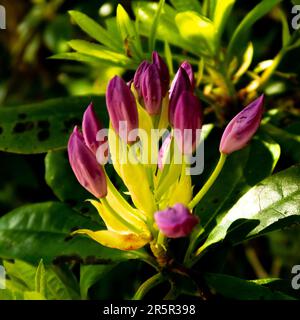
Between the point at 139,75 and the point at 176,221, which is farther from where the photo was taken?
the point at 139,75

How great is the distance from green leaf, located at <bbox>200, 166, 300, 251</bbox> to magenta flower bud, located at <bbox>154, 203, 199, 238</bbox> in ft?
0.73

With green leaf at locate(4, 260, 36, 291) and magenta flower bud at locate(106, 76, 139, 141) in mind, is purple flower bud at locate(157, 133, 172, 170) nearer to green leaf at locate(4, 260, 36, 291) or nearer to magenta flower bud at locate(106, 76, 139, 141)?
magenta flower bud at locate(106, 76, 139, 141)

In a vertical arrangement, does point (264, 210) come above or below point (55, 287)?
above

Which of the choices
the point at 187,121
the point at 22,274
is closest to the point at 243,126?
the point at 187,121

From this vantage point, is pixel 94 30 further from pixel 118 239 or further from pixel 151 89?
pixel 118 239

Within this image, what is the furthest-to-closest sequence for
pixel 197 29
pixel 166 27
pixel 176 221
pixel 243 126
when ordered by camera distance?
pixel 166 27 < pixel 197 29 < pixel 243 126 < pixel 176 221

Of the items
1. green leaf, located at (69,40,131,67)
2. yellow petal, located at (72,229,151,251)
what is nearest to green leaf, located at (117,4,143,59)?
green leaf, located at (69,40,131,67)

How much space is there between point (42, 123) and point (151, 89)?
0.39m

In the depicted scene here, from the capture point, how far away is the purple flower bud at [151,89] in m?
0.96

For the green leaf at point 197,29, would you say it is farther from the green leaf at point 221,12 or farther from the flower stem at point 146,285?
the flower stem at point 146,285

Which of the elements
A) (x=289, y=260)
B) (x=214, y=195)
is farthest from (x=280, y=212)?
(x=289, y=260)

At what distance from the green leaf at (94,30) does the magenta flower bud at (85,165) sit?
36 cm

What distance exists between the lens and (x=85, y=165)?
0.92 m

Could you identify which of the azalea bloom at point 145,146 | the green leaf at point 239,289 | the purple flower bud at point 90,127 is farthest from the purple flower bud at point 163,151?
the green leaf at point 239,289
